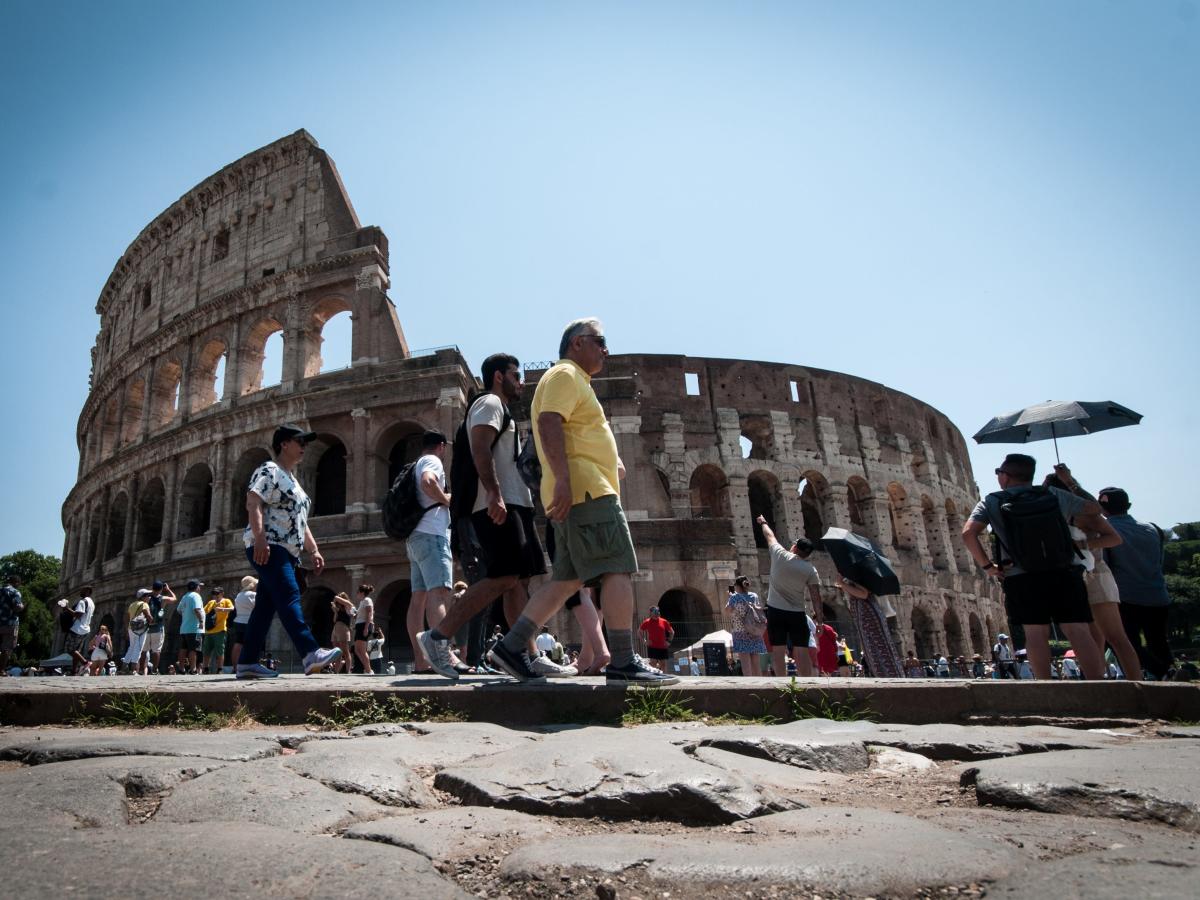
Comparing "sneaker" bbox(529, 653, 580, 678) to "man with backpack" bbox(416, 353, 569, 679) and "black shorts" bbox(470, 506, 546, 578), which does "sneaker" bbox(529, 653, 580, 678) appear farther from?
"black shorts" bbox(470, 506, 546, 578)

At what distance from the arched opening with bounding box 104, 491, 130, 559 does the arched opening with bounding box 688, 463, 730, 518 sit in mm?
17280

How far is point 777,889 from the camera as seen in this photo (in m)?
1.28

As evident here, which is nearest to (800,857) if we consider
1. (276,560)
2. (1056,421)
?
(276,560)

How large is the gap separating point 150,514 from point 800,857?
24.7 m

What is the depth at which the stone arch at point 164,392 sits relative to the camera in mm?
23000

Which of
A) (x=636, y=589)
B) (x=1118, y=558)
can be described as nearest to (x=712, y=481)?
(x=636, y=589)

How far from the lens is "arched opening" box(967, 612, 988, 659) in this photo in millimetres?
26266

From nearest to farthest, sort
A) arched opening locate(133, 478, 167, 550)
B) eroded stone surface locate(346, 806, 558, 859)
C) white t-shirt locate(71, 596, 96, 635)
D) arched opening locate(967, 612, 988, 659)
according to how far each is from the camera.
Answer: eroded stone surface locate(346, 806, 558, 859), white t-shirt locate(71, 596, 96, 635), arched opening locate(133, 478, 167, 550), arched opening locate(967, 612, 988, 659)

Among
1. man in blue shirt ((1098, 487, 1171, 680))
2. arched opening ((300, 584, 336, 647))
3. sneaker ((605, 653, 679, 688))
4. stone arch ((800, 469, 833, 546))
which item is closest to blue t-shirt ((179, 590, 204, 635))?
arched opening ((300, 584, 336, 647))

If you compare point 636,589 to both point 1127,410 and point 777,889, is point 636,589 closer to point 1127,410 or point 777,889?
point 1127,410

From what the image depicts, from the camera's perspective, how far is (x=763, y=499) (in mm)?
25109

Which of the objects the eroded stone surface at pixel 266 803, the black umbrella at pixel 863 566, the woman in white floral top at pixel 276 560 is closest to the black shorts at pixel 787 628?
the black umbrella at pixel 863 566

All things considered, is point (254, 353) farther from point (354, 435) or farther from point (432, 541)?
point (432, 541)

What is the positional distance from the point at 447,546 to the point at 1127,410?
26.3 feet
